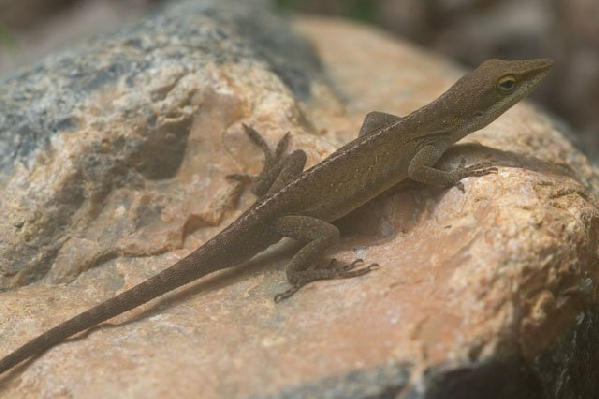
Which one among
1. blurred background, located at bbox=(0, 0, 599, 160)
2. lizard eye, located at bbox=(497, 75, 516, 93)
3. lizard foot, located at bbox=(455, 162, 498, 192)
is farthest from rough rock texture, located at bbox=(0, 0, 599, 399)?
blurred background, located at bbox=(0, 0, 599, 160)

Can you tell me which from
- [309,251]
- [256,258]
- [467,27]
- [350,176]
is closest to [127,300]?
[256,258]

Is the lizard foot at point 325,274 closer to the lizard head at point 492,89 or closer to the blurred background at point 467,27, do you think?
the lizard head at point 492,89

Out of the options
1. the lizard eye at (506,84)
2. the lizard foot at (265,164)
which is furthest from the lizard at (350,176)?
the lizard foot at (265,164)

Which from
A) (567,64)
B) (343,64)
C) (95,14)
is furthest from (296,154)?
(95,14)

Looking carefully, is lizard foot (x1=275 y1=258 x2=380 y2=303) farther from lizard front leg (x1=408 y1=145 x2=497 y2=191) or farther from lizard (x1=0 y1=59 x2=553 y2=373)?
lizard front leg (x1=408 y1=145 x2=497 y2=191)

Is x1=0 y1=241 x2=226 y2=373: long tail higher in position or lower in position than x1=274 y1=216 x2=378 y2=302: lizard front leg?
lower

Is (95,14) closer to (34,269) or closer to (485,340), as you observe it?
(34,269)
